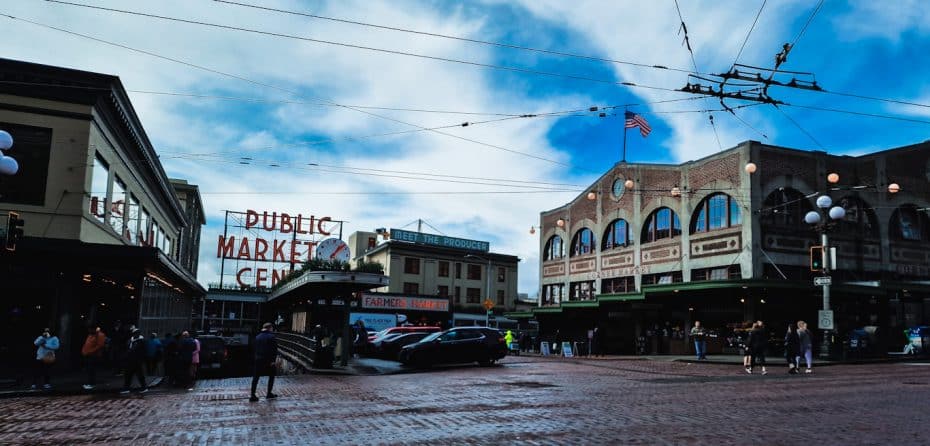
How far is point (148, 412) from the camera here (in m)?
12.1

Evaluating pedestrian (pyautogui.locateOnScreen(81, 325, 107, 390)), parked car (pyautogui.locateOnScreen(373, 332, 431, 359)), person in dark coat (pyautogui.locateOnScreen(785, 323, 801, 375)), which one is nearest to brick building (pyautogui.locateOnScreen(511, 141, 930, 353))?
person in dark coat (pyautogui.locateOnScreen(785, 323, 801, 375))

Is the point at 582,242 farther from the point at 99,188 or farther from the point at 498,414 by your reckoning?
the point at 498,414

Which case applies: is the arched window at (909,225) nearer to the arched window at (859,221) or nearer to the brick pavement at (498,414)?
the arched window at (859,221)

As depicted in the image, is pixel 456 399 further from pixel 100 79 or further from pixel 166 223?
pixel 166 223

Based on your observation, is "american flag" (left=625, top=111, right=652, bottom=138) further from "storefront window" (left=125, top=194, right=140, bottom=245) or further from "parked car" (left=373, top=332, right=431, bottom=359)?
"storefront window" (left=125, top=194, right=140, bottom=245)

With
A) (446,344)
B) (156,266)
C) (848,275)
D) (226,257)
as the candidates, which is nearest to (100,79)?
(156,266)

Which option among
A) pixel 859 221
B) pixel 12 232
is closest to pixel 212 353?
pixel 12 232

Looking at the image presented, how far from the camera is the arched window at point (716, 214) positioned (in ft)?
107

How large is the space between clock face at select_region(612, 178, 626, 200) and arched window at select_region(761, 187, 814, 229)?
10.1 metres

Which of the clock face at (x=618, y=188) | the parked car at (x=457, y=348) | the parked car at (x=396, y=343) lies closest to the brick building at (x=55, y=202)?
the parked car at (x=457, y=348)

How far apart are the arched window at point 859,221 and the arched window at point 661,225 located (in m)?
7.98

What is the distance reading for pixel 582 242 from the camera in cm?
4550

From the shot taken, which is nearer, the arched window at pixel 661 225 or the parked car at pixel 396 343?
the parked car at pixel 396 343

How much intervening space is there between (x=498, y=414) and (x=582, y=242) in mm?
35037
